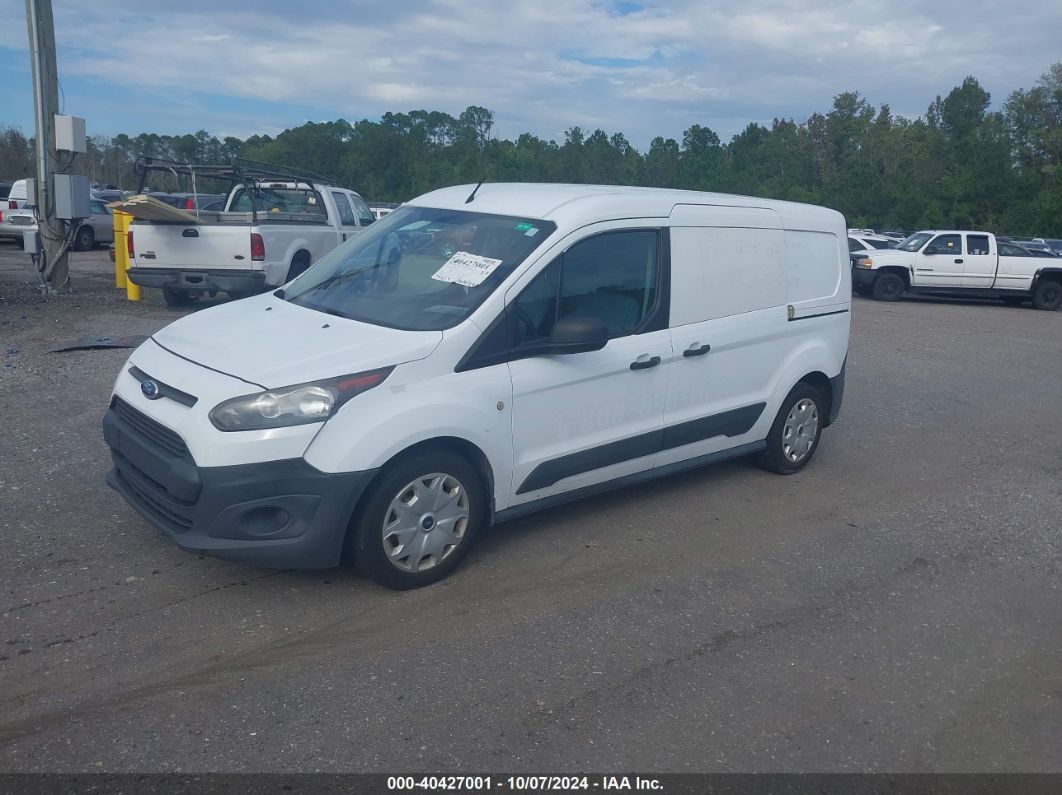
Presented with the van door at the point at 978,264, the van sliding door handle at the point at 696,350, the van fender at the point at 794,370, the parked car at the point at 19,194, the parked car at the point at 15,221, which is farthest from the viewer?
the parked car at the point at 19,194

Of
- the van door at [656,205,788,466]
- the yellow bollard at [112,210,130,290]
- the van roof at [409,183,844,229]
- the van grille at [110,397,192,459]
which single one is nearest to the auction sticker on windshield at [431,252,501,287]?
the van roof at [409,183,844,229]

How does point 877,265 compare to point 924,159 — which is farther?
point 924,159

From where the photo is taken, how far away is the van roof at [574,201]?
5.47 m

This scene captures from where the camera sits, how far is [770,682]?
4.17 metres

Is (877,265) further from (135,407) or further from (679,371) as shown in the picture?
(135,407)

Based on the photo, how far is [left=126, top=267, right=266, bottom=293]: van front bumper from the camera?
42.9ft

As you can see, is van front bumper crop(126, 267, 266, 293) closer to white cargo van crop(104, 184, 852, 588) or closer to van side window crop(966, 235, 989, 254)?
white cargo van crop(104, 184, 852, 588)

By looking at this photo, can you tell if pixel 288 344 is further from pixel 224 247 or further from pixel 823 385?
pixel 224 247

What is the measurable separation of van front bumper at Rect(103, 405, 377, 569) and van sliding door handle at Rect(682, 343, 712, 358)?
2270mm

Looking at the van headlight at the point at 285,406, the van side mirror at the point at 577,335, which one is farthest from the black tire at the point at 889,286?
the van headlight at the point at 285,406

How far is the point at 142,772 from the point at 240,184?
12917mm

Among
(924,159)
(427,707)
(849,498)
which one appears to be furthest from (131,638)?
(924,159)

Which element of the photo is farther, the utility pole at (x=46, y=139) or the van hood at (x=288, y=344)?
the utility pole at (x=46, y=139)

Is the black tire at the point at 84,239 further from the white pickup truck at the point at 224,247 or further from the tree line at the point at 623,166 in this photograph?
the white pickup truck at the point at 224,247
